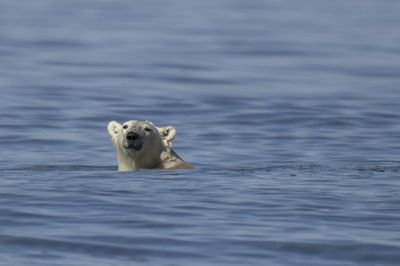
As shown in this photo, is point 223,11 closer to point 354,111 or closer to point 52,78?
point 52,78

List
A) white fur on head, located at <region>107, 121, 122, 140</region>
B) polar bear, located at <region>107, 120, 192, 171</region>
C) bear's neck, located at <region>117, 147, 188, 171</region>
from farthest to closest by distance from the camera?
white fur on head, located at <region>107, 121, 122, 140</region>, bear's neck, located at <region>117, 147, 188, 171</region>, polar bear, located at <region>107, 120, 192, 171</region>

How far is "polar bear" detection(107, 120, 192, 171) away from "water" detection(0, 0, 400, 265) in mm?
371

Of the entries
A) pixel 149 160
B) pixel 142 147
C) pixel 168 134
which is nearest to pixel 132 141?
pixel 142 147

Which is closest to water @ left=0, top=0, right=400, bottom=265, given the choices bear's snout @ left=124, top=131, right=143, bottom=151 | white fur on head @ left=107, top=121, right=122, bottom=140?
bear's snout @ left=124, top=131, right=143, bottom=151

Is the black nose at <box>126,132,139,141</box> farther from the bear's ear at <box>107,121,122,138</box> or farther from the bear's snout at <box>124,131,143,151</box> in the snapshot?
the bear's ear at <box>107,121,122,138</box>

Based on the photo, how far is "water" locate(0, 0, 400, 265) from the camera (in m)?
14.0

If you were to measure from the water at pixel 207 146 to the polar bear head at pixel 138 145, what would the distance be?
1.28ft

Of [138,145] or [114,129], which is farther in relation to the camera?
[114,129]

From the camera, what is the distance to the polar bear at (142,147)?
738 inches

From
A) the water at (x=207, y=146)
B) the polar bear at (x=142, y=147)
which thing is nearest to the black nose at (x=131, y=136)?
the polar bear at (x=142, y=147)

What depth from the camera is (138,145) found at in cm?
→ 1873

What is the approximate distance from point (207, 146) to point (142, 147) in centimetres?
353

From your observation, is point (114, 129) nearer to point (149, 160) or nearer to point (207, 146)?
point (149, 160)

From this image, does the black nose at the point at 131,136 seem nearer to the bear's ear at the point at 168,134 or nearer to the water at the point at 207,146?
the water at the point at 207,146
